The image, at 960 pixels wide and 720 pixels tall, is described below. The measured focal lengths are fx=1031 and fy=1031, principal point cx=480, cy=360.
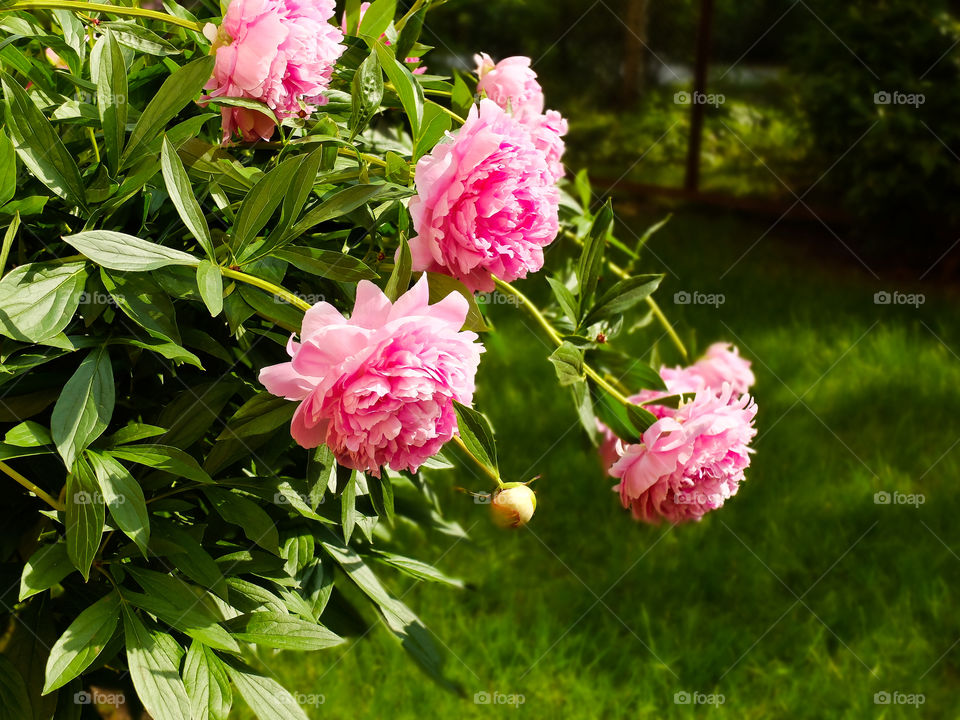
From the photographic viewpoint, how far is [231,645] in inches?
31.5

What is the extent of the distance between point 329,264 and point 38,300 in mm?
206

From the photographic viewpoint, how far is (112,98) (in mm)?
802

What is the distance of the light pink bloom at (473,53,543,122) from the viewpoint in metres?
1.00

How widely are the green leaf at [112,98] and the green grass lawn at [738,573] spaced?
711 millimetres

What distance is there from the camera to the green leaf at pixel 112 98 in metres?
0.78

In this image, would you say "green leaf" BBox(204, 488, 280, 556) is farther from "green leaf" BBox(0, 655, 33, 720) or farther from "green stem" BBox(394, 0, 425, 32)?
"green stem" BBox(394, 0, 425, 32)

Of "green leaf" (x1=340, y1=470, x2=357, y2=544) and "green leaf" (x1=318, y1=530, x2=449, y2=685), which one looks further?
"green leaf" (x1=318, y1=530, x2=449, y2=685)
